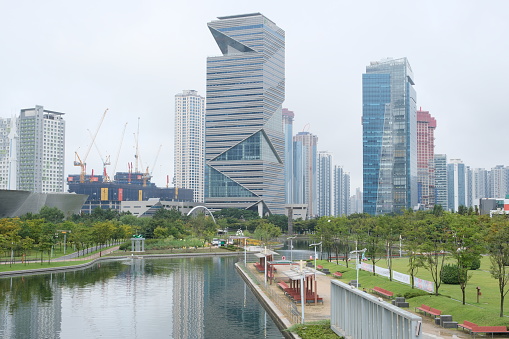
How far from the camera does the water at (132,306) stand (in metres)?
37.6

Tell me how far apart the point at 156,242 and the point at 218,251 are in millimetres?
13429

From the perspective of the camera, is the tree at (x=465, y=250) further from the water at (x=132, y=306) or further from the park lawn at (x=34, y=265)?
the park lawn at (x=34, y=265)

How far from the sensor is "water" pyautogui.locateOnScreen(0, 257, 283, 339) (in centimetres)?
3756

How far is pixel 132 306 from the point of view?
47156mm

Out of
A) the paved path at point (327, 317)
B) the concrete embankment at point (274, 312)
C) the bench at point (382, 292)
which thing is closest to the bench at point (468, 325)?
the paved path at point (327, 317)

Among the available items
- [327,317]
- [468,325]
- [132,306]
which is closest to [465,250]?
[468,325]

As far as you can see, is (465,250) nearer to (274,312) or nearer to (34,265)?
(274,312)

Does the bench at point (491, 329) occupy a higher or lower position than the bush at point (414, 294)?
higher

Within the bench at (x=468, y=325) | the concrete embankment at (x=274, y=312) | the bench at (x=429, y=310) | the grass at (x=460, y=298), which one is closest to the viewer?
the bench at (x=468, y=325)

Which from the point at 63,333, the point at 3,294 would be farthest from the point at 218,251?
the point at 63,333

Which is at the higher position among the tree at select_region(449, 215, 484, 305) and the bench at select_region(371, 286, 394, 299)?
the tree at select_region(449, 215, 484, 305)

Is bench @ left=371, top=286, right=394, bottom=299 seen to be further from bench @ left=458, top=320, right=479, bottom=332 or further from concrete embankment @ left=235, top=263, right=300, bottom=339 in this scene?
bench @ left=458, top=320, right=479, bottom=332

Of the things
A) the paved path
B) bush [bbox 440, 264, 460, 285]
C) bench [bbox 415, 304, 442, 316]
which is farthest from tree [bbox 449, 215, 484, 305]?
bush [bbox 440, 264, 460, 285]

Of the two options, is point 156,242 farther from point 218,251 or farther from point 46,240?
point 46,240
